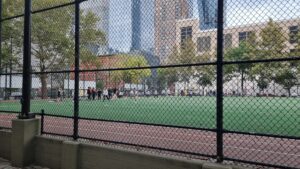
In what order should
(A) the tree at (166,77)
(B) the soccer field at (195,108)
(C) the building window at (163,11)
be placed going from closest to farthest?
(A) the tree at (166,77) < (C) the building window at (163,11) < (B) the soccer field at (195,108)

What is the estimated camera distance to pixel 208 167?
4.89 meters

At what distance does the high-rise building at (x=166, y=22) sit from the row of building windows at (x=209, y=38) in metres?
0.24

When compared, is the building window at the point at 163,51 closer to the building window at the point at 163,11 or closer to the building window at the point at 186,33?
the building window at the point at 186,33

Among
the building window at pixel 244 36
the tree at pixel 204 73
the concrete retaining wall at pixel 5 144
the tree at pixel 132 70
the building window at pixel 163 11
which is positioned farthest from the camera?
the concrete retaining wall at pixel 5 144

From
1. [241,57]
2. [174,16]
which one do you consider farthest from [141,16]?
[241,57]

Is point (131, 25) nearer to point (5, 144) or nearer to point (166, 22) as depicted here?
point (166, 22)

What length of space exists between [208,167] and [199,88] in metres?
1.44

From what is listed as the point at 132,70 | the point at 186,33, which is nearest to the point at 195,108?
the point at 132,70

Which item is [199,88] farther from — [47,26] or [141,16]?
[47,26]

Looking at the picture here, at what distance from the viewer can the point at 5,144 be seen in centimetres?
841

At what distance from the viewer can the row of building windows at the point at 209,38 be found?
5.12 metres

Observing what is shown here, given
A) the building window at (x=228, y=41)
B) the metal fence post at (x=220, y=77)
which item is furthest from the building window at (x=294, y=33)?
the metal fence post at (x=220, y=77)

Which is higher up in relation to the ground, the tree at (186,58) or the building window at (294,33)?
the building window at (294,33)

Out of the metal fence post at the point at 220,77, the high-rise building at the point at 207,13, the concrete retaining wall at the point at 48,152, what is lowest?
the concrete retaining wall at the point at 48,152
